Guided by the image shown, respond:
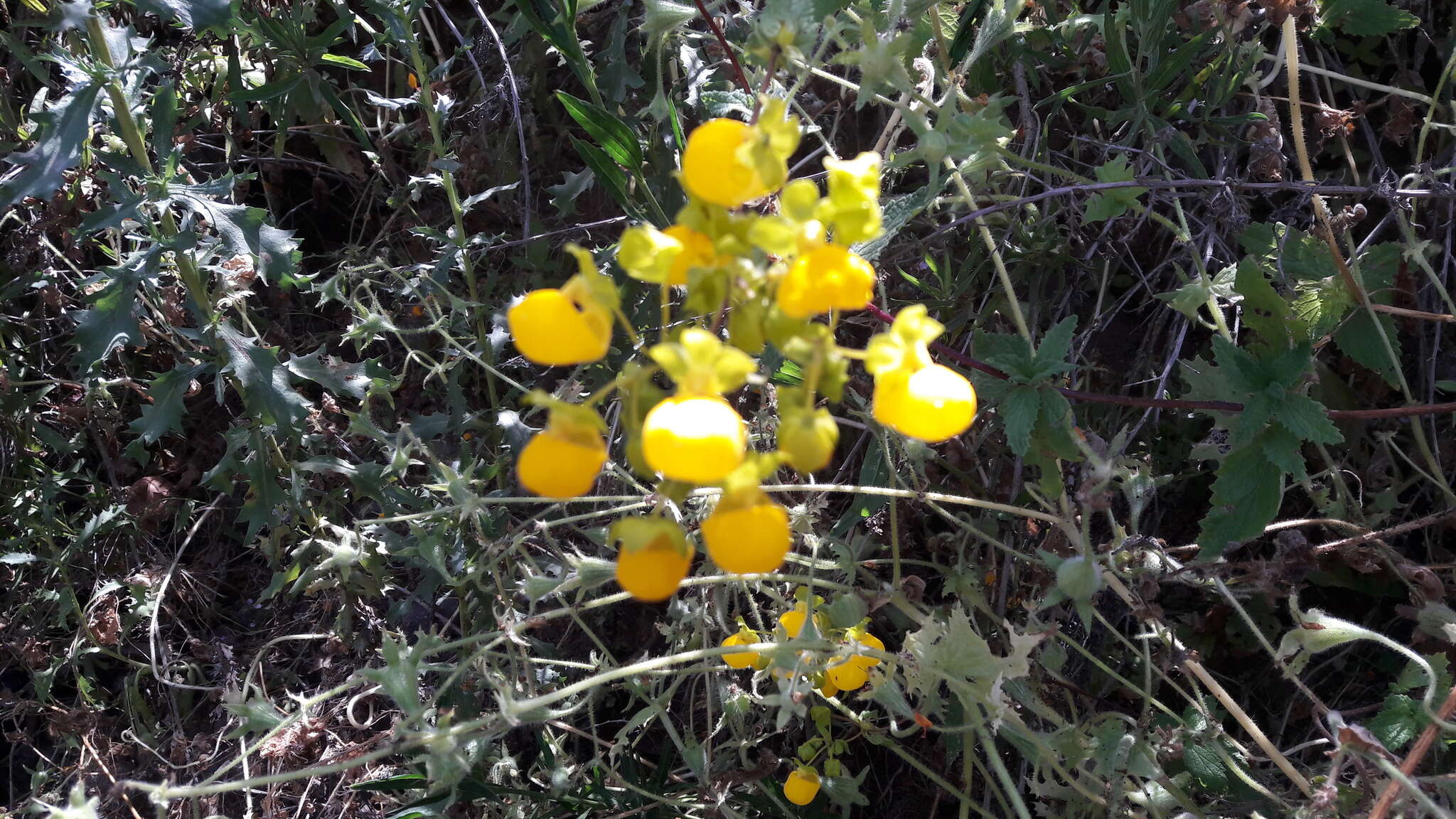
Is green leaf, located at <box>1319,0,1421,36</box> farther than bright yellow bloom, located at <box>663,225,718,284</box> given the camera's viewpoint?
Yes

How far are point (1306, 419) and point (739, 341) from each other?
926mm

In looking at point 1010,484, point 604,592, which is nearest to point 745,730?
point 604,592

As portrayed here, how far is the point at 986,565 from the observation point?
5.61 ft

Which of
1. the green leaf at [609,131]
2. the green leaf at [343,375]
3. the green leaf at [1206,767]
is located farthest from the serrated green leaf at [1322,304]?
the green leaf at [343,375]

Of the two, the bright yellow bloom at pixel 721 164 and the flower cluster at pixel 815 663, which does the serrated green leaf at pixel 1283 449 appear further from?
the bright yellow bloom at pixel 721 164

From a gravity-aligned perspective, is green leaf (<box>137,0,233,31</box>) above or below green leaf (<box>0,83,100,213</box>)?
above

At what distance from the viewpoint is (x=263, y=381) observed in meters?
1.69

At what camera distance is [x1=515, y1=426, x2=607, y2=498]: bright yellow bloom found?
0.78 meters

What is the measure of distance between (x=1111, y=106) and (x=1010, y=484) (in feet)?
2.68

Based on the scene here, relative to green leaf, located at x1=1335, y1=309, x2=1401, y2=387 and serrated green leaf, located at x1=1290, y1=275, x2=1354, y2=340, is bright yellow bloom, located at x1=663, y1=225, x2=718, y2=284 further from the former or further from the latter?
Answer: green leaf, located at x1=1335, y1=309, x2=1401, y2=387

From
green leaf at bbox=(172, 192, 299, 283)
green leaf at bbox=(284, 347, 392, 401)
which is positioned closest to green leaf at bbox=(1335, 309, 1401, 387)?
green leaf at bbox=(284, 347, 392, 401)

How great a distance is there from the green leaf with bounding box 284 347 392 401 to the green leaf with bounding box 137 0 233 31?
1.94ft

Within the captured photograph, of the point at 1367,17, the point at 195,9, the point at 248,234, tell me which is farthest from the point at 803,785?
the point at 1367,17

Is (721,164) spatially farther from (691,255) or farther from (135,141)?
(135,141)
